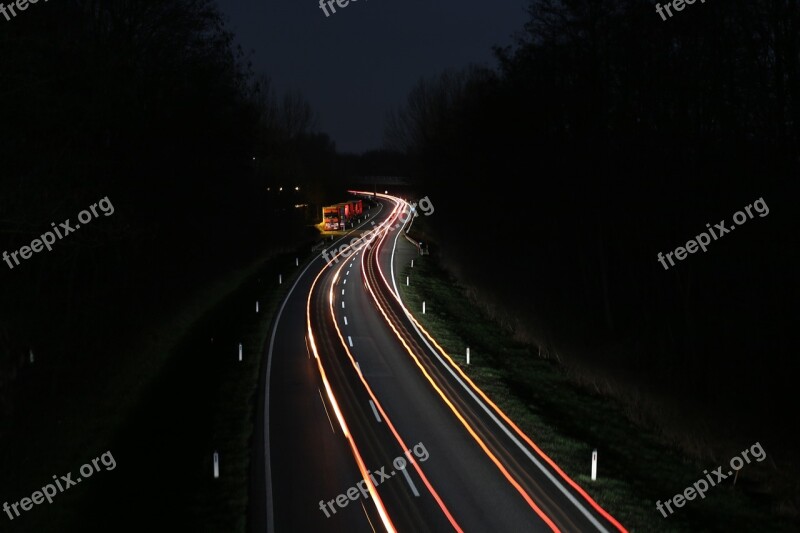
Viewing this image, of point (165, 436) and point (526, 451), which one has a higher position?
point (165, 436)

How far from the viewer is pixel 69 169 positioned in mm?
21516

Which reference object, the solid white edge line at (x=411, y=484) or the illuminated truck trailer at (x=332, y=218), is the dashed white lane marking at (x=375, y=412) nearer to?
the solid white edge line at (x=411, y=484)

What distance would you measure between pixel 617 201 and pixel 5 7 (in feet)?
85.3

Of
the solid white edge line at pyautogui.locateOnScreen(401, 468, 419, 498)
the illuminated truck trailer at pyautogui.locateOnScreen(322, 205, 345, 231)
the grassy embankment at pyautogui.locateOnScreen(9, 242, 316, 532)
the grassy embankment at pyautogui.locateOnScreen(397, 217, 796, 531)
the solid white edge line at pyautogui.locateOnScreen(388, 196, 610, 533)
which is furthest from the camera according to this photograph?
the illuminated truck trailer at pyautogui.locateOnScreen(322, 205, 345, 231)

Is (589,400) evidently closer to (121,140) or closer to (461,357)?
(461,357)

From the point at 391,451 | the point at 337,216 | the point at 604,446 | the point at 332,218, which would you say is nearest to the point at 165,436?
the point at 391,451

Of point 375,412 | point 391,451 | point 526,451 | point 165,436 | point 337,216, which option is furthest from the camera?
point 337,216

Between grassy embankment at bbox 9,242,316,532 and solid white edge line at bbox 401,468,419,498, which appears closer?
grassy embankment at bbox 9,242,316,532

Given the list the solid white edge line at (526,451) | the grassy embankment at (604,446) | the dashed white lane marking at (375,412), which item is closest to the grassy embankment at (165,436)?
the dashed white lane marking at (375,412)

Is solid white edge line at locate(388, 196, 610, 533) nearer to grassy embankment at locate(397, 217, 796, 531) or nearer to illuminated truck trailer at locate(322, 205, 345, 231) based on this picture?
grassy embankment at locate(397, 217, 796, 531)

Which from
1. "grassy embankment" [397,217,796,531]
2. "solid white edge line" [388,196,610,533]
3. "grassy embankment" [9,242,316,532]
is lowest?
"grassy embankment" [397,217,796,531]

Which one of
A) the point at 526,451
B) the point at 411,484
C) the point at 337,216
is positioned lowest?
the point at 526,451

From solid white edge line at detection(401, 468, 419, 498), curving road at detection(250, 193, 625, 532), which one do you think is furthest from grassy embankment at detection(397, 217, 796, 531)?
solid white edge line at detection(401, 468, 419, 498)

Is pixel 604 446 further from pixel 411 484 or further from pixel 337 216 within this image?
pixel 337 216
